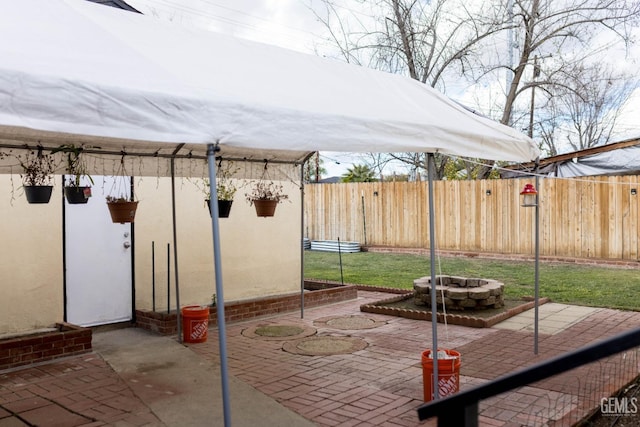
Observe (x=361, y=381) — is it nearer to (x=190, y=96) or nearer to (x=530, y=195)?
(x=530, y=195)

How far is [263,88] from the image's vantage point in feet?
11.6

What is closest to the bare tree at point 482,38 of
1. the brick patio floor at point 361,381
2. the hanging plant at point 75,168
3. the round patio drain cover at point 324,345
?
the brick patio floor at point 361,381

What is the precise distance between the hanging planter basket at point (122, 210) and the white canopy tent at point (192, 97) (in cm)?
63

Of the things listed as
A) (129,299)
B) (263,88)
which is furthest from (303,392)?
(129,299)

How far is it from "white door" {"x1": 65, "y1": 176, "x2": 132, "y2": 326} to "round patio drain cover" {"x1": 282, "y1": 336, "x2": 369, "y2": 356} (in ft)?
7.60

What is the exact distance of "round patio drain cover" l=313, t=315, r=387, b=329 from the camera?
6605 mm

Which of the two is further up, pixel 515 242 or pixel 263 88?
pixel 263 88

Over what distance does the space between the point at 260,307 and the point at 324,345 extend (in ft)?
5.47

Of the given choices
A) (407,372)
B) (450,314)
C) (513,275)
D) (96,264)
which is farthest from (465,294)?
(96,264)

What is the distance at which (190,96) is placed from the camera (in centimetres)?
289

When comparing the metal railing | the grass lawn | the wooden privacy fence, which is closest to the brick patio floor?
the grass lawn

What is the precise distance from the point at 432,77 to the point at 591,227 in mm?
6749

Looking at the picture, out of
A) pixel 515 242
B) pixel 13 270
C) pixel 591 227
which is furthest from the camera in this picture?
pixel 515 242

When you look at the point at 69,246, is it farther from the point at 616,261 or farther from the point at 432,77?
the point at 432,77
